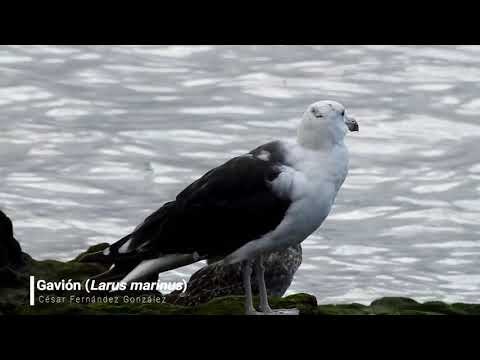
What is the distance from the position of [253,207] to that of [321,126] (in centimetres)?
112

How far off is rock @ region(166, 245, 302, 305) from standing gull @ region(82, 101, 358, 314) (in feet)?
7.85

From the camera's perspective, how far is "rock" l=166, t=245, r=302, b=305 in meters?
16.6

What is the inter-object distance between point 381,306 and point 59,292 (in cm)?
357

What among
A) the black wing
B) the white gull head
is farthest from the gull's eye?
the black wing

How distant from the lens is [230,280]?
1695 centimetres

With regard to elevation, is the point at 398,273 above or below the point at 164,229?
above

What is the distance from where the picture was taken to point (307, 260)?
24797 mm

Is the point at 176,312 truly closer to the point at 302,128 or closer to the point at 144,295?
the point at 144,295

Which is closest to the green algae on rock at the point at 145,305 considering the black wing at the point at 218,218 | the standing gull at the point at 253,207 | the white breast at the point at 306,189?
the standing gull at the point at 253,207

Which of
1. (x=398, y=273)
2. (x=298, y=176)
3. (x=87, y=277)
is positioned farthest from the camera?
(x=398, y=273)

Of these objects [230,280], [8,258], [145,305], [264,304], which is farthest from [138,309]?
[230,280]

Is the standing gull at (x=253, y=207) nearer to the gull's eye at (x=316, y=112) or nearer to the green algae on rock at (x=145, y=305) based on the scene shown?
the gull's eye at (x=316, y=112)

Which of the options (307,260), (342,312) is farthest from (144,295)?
(307,260)

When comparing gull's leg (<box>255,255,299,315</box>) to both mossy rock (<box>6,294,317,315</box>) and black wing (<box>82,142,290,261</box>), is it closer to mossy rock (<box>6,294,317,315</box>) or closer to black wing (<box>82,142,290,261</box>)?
mossy rock (<box>6,294,317,315</box>)
